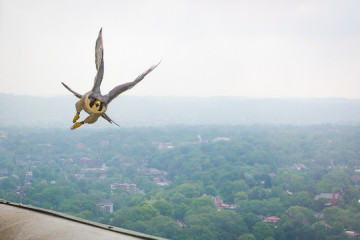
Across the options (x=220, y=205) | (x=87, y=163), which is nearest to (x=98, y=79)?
(x=220, y=205)

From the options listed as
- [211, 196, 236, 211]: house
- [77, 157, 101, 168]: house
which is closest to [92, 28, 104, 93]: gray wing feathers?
[211, 196, 236, 211]: house

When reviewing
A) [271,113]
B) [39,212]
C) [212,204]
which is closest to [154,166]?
[212,204]

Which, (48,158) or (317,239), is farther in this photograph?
(48,158)

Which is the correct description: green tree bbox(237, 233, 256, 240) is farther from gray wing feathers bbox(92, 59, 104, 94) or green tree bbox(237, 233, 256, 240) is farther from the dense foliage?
gray wing feathers bbox(92, 59, 104, 94)

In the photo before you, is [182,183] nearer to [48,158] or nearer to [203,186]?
[203,186]

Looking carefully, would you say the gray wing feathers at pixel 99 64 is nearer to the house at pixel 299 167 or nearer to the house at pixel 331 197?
the house at pixel 331 197

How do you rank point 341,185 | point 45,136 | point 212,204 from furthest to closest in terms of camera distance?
point 45,136 → point 212,204 → point 341,185
